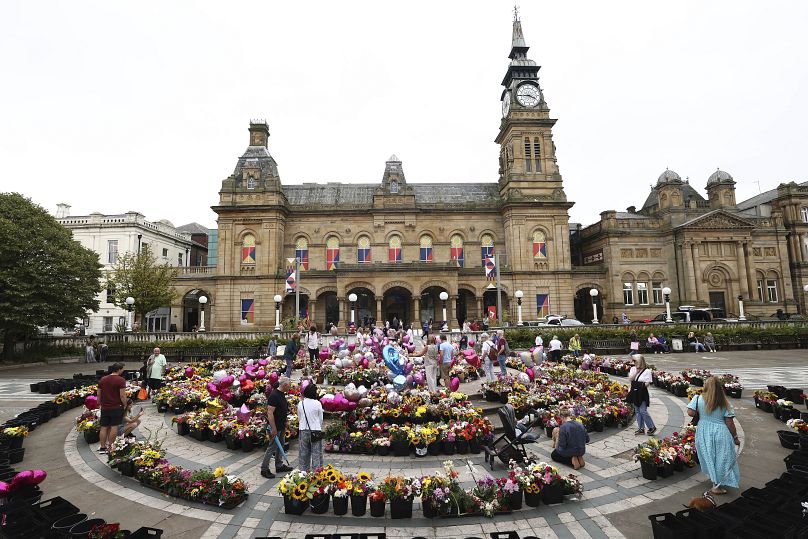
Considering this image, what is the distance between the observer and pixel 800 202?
44.5m

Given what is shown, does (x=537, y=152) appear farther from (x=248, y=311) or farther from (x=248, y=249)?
(x=248, y=311)

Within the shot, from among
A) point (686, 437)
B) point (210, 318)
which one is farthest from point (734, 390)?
point (210, 318)

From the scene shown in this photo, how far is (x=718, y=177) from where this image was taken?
4403cm

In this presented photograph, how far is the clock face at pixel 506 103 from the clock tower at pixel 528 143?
→ 0.13 metres

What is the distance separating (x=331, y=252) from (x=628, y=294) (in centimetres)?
3028

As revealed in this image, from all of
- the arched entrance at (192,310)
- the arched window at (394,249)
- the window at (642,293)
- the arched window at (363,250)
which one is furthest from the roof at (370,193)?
the window at (642,293)

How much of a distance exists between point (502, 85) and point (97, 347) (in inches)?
1835

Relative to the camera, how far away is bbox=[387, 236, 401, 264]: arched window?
41000 mm

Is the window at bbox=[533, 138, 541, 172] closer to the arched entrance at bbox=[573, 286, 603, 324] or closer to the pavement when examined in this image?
the arched entrance at bbox=[573, 286, 603, 324]

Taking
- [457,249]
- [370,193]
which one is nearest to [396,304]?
[457,249]

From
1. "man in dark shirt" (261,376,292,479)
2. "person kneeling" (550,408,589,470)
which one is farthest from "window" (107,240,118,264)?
"person kneeling" (550,408,589,470)

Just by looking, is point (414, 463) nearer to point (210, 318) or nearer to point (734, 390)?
point (734, 390)

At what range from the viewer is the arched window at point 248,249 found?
3934cm

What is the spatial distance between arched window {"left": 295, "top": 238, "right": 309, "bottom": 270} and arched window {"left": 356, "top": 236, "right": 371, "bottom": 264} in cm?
520
